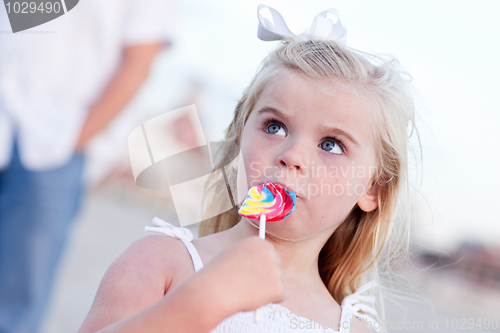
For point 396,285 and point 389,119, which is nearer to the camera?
point 389,119

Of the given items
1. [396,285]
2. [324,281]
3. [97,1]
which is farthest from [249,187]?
[396,285]

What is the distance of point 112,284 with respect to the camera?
1.10 metres

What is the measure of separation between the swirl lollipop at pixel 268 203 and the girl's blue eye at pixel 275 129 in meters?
0.20

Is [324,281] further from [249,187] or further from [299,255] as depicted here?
[249,187]

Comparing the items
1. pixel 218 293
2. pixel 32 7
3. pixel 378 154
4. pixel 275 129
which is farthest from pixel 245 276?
pixel 32 7

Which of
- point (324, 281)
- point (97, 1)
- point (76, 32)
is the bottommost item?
point (324, 281)

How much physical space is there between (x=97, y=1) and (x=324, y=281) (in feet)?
4.93

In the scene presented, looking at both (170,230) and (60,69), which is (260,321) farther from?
(60,69)

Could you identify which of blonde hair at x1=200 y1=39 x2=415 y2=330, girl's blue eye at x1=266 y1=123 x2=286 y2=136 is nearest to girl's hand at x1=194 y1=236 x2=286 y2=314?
girl's blue eye at x1=266 y1=123 x2=286 y2=136

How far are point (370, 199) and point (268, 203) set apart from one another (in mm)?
659

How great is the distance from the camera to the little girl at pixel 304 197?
112 centimetres

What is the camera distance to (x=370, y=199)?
176 centimetres

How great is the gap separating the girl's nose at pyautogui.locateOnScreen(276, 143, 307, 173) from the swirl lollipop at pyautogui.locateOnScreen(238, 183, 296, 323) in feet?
0.24

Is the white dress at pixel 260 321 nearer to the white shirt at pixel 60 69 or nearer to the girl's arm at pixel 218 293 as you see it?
the girl's arm at pixel 218 293
